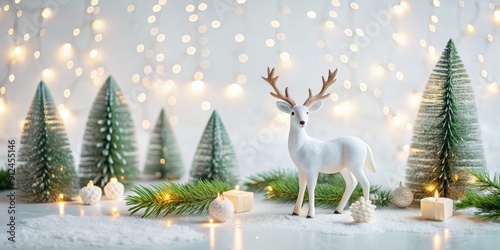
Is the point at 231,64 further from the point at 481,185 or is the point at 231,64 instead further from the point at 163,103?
the point at 481,185

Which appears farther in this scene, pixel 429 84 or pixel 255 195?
pixel 255 195

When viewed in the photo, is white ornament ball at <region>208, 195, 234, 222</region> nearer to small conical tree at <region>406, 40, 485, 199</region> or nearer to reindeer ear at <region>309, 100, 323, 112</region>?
reindeer ear at <region>309, 100, 323, 112</region>

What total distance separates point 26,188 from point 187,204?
2.32 ft

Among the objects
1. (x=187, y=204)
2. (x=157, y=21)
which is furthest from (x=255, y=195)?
(x=157, y=21)

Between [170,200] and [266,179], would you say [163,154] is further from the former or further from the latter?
[170,200]

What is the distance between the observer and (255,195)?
2656 mm

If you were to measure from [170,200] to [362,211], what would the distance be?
0.65 metres

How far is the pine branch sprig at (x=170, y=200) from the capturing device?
84.7 inches

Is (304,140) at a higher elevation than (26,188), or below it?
higher

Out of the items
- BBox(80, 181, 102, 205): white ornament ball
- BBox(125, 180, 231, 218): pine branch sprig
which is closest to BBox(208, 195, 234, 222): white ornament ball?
BBox(125, 180, 231, 218): pine branch sprig

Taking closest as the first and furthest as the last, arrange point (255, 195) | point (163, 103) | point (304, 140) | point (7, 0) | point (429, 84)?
point (304, 140) → point (429, 84) → point (255, 195) → point (7, 0) → point (163, 103)

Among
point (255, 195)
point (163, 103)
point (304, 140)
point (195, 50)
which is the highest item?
point (195, 50)

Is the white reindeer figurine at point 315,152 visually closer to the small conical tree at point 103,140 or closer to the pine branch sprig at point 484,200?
the pine branch sprig at point 484,200

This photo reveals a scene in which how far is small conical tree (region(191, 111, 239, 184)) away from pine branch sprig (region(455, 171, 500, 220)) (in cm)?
95
